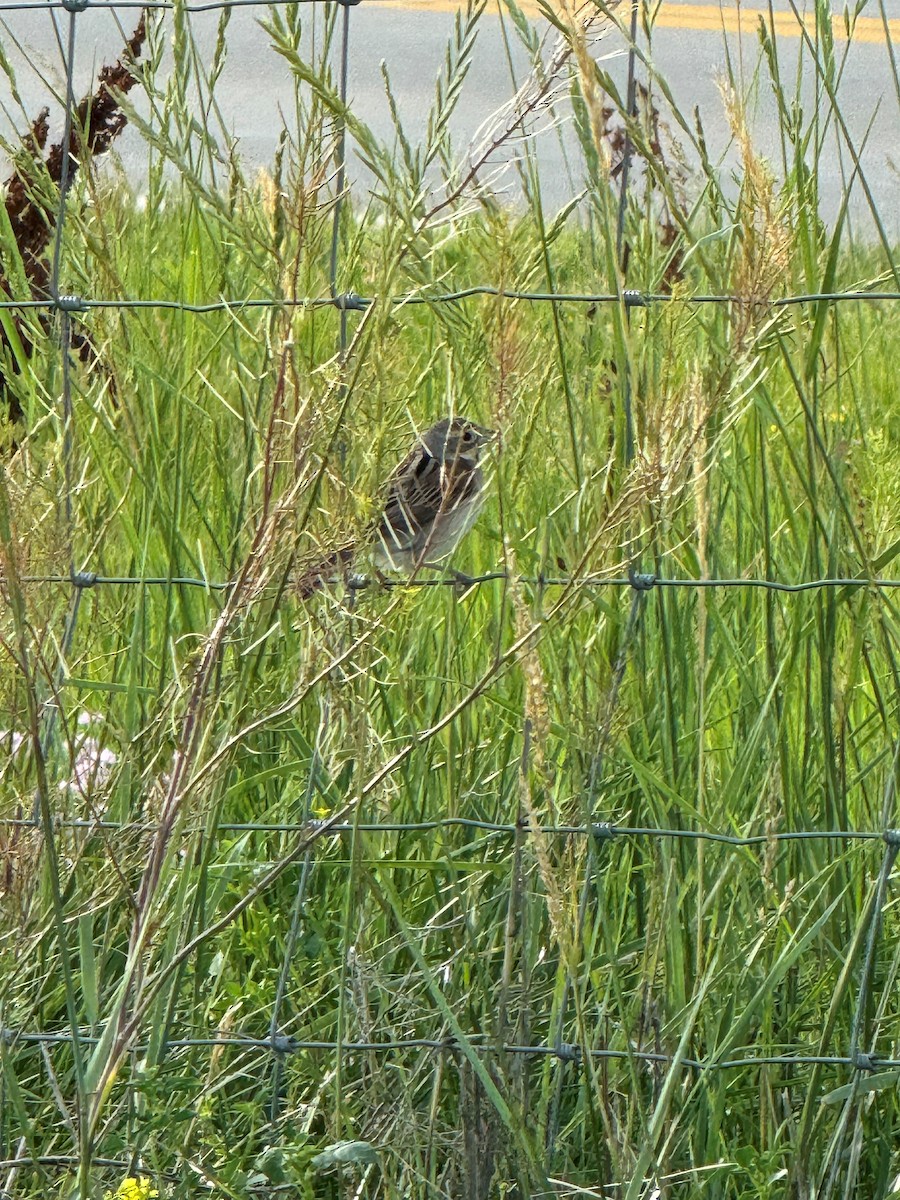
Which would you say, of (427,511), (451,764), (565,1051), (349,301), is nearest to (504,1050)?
(565,1051)

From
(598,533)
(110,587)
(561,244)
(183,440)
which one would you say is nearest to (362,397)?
(598,533)

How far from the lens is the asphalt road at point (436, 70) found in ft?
26.9

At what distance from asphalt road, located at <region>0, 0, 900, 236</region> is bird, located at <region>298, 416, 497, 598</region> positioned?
5.11 m

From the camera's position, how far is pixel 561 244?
17.7 ft

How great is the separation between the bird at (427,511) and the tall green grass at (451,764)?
0.14 feet

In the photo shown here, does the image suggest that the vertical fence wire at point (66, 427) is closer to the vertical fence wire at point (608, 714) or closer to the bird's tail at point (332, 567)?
the bird's tail at point (332, 567)

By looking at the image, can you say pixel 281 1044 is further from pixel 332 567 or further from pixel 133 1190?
pixel 332 567

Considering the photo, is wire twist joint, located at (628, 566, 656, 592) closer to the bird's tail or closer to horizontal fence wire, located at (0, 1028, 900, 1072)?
the bird's tail

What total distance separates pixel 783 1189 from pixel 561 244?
4095 millimetres

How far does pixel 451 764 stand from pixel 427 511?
1.79 metres

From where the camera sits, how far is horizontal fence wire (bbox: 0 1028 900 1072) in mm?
1697

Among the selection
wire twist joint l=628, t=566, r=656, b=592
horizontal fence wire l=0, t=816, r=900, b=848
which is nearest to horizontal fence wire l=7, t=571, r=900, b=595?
wire twist joint l=628, t=566, r=656, b=592

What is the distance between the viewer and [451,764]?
65.1 inches

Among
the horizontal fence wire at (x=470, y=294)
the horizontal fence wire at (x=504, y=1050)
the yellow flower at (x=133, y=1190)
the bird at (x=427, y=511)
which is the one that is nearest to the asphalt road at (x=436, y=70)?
the bird at (x=427, y=511)
